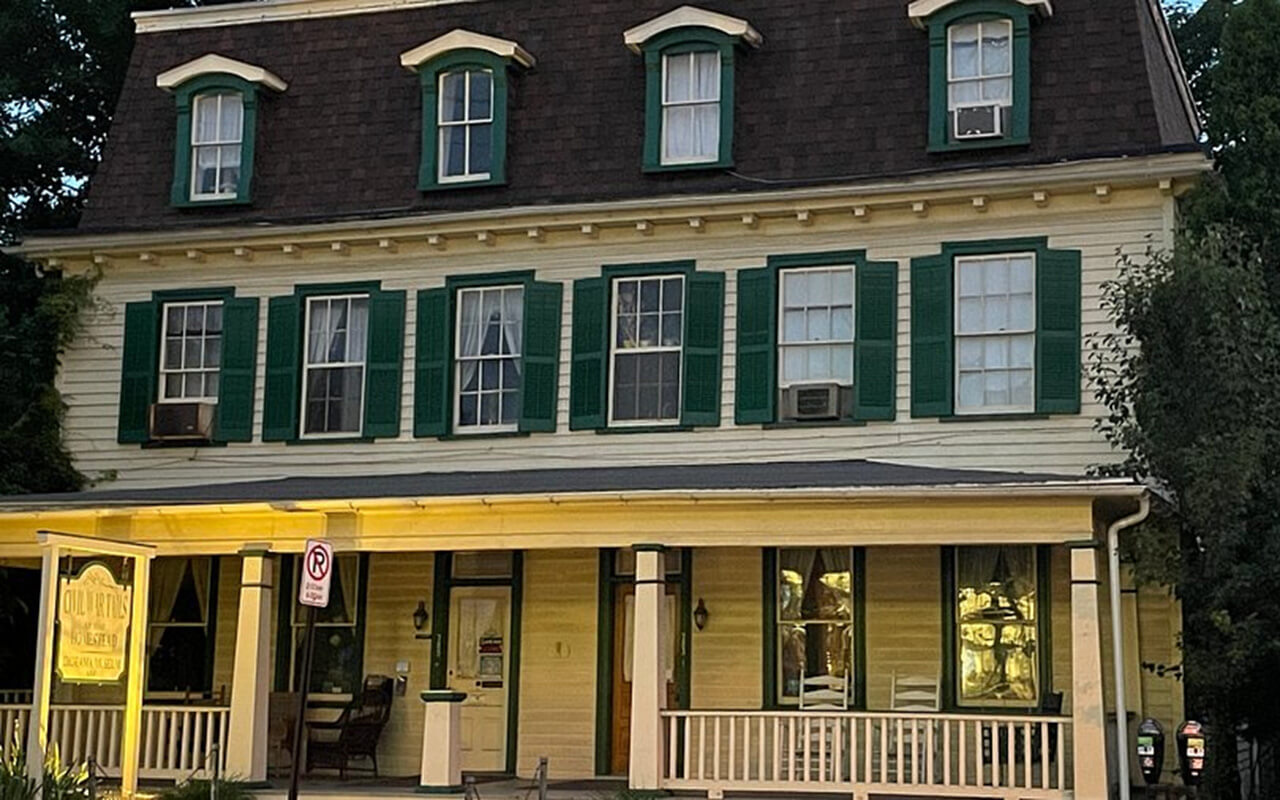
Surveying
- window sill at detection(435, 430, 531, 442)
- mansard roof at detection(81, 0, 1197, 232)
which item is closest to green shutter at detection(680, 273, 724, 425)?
mansard roof at detection(81, 0, 1197, 232)

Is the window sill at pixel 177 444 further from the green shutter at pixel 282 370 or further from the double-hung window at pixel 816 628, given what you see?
the double-hung window at pixel 816 628

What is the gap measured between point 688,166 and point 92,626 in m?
7.80

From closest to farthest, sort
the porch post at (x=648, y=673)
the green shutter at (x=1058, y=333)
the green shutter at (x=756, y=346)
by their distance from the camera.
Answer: the porch post at (x=648, y=673) → the green shutter at (x=1058, y=333) → the green shutter at (x=756, y=346)

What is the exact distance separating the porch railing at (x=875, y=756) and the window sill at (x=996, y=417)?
3.04 metres

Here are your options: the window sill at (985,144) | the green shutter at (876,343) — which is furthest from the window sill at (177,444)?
the window sill at (985,144)

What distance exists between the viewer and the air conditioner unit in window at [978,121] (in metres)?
18.2

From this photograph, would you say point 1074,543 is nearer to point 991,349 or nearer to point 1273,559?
point 1273,559

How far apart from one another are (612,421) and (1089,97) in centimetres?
591

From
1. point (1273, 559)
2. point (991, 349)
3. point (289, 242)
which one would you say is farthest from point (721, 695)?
point (289, 242)

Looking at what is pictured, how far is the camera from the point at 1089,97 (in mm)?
18031

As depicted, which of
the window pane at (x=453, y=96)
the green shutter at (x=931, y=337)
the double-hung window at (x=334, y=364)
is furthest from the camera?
the window pane at (x=453, y=96)

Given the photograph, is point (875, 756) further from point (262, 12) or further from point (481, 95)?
point (262, 12)

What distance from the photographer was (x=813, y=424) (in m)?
18.2

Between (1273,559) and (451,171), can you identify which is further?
(451,171)
